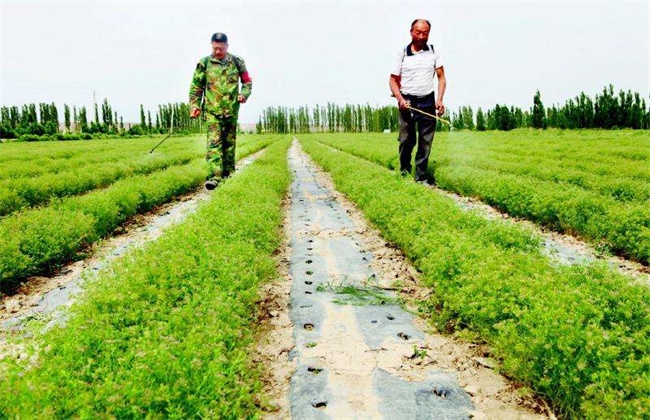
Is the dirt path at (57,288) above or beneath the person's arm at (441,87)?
beneath

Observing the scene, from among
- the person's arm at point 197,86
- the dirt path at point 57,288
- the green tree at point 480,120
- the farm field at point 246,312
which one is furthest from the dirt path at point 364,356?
the green tree at point 480,120

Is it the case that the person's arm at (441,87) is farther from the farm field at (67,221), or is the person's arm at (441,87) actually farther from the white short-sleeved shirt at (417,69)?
the farm field at (67,221)

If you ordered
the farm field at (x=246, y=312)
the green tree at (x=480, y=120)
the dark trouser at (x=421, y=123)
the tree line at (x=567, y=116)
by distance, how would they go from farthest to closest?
1. the green tree at (x=480, y=120)
2. the tree line at (x=567, y=116)
3. the dark trouser at (x=421, y=123)
4. the farm field at (x=246, y=312)

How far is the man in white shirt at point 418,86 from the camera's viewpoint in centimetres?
898

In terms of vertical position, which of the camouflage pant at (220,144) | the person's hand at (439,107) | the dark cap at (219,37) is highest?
the dark cap at (219,37)

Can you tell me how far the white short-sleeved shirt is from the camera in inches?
354

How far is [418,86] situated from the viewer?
9188mm

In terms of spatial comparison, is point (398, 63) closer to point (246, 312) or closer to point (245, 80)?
point (245, 80)

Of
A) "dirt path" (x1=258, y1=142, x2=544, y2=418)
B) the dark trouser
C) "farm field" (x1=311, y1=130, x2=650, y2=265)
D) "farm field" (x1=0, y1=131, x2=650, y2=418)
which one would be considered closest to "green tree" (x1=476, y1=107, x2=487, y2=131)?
"farm field" (x1=311, y1=130, x2=650, y2=265)

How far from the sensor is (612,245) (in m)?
5.30

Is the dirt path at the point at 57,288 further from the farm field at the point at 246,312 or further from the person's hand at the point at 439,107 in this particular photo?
the person's hand at the point at 439,107

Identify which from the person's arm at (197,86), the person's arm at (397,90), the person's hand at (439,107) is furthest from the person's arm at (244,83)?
the person's hand at (439,107)

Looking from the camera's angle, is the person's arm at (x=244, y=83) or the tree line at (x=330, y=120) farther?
the tree line at (x=330, y=120)

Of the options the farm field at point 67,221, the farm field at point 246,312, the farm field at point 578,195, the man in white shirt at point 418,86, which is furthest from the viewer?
the man in white shirt at point 418,86
